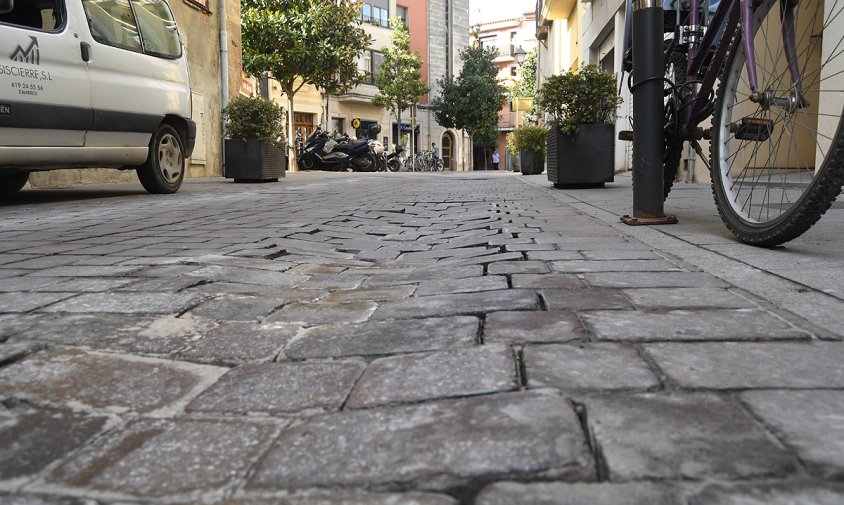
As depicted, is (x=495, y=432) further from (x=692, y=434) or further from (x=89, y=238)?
(x=89, y=238)

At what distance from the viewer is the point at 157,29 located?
7.82 meters

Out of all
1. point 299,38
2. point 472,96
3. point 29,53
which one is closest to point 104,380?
point 29,53

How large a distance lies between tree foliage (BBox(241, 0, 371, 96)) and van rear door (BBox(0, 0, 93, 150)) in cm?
1654

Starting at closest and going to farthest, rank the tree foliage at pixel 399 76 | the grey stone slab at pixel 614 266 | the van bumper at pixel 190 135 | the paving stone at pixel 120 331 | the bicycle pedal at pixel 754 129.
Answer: the paving stone at pixel 120 331
the grey stone slab at pixel 614 266
the bicycle pedal at pixel 754 129
the van bumper at pixel 190 135
the tree foliage at pixel 399 76

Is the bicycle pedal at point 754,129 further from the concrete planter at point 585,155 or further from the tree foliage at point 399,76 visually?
the tree foliage at point 399,76

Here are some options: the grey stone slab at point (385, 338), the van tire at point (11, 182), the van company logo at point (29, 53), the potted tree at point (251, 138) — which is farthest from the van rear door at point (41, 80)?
the grey stone slab at point (385, 338)

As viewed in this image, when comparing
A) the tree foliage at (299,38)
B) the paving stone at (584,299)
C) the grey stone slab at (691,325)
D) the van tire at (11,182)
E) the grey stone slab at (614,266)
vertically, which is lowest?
the grey stone slab at (691,325)

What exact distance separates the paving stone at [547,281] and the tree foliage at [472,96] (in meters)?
40.9

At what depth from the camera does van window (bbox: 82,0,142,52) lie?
675 centimetres

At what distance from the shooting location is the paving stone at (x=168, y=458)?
105 cm

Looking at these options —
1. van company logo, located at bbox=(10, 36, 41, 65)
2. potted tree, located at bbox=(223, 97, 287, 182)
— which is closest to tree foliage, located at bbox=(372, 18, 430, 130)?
potted tree, located at bbox=(223, 97, 287, 182)

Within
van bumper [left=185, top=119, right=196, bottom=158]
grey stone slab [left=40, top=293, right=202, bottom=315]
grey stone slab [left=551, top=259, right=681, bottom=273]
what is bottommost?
grey stone slab [left=40, top=293, right=202, bottom=315]

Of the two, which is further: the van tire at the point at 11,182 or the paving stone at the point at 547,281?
the van tire at the point at 11,182

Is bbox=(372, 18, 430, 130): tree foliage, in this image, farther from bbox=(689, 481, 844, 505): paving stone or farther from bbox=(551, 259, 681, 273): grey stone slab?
bbox=(689, 481, 844, 505): paving stone
